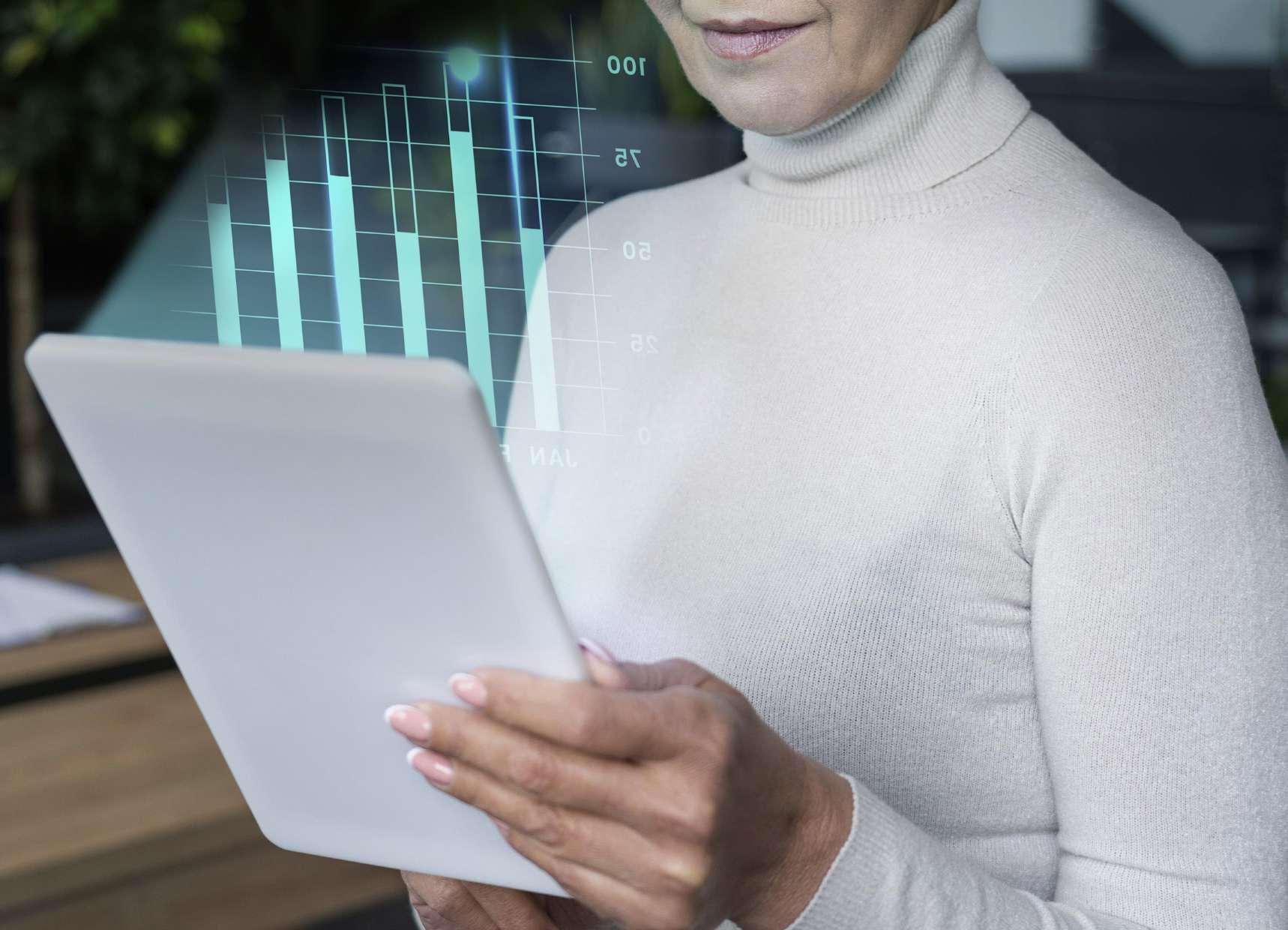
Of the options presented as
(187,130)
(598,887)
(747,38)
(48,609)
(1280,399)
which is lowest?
(1280,399)

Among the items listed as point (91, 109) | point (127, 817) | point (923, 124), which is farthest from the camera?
point (91, 109)

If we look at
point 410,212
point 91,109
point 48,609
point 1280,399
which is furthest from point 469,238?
point 1280,399

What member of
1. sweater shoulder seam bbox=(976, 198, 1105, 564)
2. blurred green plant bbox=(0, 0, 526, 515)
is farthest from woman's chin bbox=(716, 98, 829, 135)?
blurred green plant bbox=(0, 0, 526, 515)

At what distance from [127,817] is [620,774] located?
1047mm

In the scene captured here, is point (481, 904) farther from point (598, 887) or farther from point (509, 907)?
point (598, 887)

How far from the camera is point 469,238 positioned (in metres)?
0.53

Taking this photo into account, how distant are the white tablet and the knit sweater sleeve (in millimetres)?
178

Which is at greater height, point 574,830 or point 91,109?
point 574,830

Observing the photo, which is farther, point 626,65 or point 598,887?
point 626,65

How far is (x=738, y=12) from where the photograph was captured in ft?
1.92

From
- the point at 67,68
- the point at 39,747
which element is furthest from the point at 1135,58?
the point at 39,747

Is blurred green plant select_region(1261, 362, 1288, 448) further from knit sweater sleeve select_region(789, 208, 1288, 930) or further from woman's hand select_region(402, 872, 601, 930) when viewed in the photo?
woman's hand select_region(402, 872, 601, 930)

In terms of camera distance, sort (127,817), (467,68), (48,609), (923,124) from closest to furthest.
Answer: (467,68) < (923,124) < (127,817) < (48,609)

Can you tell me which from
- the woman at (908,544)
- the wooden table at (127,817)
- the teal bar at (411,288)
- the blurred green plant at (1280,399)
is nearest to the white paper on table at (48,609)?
the wooden table at (127,817)
